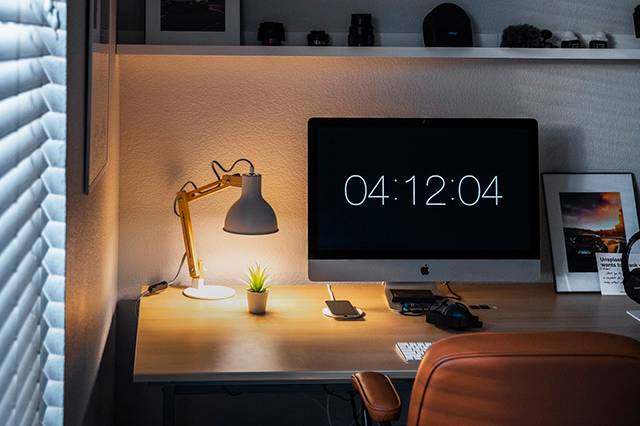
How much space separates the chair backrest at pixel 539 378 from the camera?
1615mm

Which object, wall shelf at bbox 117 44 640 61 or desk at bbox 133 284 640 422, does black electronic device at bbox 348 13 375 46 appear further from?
desk at bbox 133 284 640 422

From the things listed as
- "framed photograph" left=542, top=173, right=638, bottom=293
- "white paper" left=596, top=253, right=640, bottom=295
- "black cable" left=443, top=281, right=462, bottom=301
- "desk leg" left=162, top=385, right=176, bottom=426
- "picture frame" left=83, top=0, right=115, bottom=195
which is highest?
"picture frame" left=83, top=0, right=115, bottom=195

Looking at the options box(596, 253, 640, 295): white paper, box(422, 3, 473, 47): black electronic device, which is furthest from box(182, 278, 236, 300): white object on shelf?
box(596, 253, 640, 295): white paper

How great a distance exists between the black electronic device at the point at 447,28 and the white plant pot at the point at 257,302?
0.95 m

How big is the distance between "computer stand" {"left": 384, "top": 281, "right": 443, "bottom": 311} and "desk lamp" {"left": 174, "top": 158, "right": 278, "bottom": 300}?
394 millimetres

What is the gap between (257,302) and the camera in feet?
8.54

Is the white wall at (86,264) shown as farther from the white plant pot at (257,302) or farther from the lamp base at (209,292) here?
the white plant pot at (257,302)

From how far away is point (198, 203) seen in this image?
9.75 ft

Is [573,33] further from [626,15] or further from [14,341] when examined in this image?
[14,341]

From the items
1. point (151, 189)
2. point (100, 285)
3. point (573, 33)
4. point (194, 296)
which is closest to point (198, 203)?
point (151, 189)

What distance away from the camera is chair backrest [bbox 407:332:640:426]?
162 cm

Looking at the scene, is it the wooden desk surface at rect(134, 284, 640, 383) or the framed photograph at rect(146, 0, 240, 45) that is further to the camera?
the framed photograph at rect(146, 0, 240, 45)

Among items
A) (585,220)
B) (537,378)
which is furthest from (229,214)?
(537,378)

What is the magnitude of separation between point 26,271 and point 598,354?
0.98 meters
